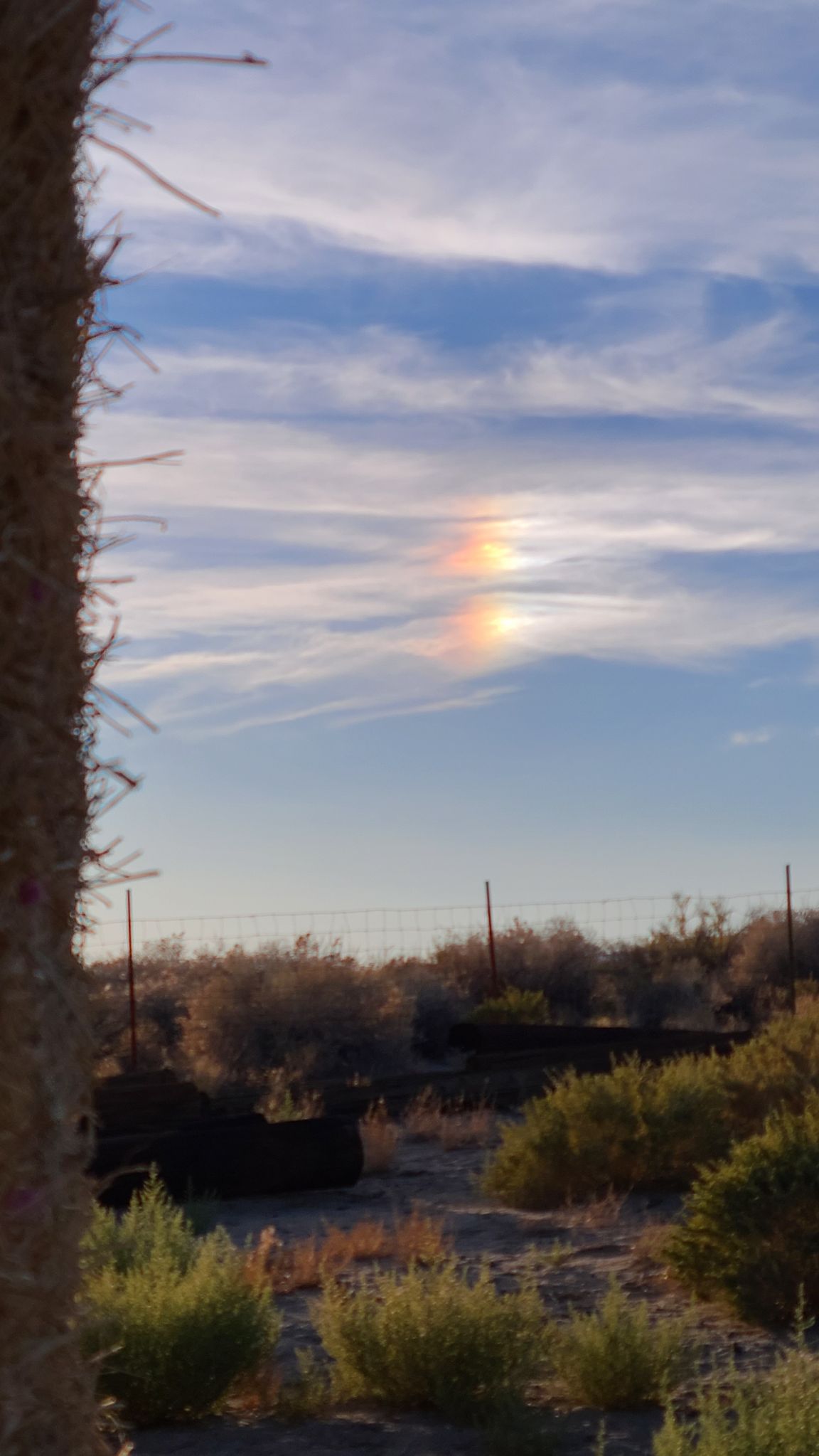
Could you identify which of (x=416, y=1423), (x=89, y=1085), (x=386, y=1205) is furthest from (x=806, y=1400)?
(x=386, y=1205)

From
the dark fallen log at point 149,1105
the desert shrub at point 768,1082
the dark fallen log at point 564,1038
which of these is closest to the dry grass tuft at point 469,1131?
the dark fallen log at point 564,1038

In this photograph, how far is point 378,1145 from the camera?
44.4 ft

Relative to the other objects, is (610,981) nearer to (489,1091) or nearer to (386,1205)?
(489,1091)

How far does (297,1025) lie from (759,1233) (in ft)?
47.8

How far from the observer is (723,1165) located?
8.45 metres

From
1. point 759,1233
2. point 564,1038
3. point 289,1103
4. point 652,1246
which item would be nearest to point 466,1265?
point 759,1233

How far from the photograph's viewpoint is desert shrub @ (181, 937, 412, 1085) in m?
21.8

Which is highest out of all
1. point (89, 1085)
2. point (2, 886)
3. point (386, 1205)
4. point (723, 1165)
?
point (2, 886)

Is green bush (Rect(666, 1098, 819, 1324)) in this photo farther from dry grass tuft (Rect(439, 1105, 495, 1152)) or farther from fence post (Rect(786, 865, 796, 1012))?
fence post (Rect(786, 865, 796, 1012))

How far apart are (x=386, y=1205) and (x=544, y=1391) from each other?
522cm

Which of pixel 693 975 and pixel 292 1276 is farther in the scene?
pixel 693 975

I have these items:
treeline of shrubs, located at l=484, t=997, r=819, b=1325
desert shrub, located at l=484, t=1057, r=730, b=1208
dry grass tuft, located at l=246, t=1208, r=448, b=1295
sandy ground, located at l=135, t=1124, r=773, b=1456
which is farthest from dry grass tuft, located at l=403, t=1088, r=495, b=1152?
dry grass tuft, located at l=246, t=1208, r=448, b=1295

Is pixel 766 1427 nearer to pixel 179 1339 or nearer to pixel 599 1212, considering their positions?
pixel 179 1339

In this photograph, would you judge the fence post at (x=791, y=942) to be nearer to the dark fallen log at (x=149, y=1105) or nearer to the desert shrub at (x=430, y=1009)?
the desert shrub at (x=430, y=1009)
